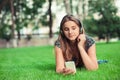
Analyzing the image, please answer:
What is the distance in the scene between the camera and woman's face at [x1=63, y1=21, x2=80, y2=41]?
7.09 metres

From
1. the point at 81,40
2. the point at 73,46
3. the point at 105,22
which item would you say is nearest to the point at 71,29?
the point at 81,40

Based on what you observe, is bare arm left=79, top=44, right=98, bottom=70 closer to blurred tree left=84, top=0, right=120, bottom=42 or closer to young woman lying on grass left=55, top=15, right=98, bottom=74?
young woman lying on grass left=55, top=15, right=98, bottom=74

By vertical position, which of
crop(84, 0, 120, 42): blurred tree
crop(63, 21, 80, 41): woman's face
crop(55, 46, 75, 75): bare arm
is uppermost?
crop(63, 21, 80, 41): woman's face

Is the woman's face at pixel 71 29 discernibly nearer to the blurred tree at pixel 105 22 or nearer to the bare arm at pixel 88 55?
the bare arm at pixel 88 55

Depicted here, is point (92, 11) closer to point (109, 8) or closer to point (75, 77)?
point (109, 8)

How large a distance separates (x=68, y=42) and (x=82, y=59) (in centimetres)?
43

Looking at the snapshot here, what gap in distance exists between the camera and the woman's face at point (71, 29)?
7.09 m

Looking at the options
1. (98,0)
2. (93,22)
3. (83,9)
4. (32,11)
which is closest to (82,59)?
(93,22)

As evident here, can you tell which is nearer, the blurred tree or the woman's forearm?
the woman's forearm

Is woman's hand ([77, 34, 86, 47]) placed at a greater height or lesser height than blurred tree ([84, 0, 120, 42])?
greater

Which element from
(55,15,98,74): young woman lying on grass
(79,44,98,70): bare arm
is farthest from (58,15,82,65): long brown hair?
(79,44,98,70): bare arm

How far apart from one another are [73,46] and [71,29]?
40 centimetres

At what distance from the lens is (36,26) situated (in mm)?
54031

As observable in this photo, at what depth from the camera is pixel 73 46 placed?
7.36 metres
